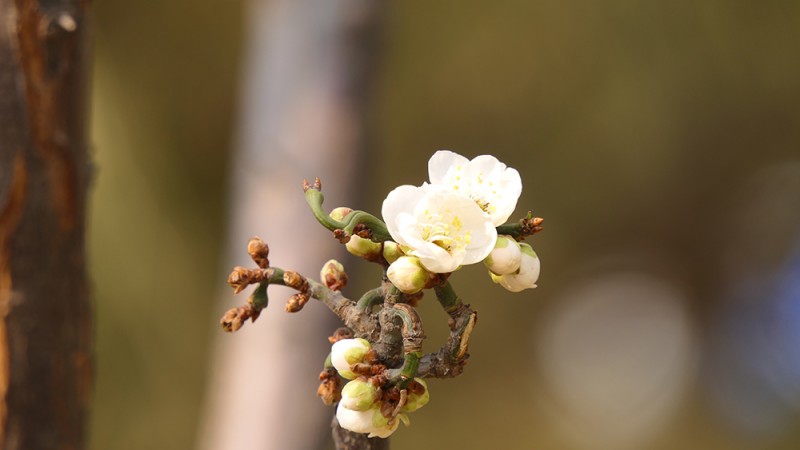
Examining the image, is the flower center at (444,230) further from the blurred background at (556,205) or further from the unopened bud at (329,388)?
the blurred background at (556,205)

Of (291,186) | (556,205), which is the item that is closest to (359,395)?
(291,186)

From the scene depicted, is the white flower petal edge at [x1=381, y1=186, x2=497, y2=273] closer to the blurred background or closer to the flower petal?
the flower petal

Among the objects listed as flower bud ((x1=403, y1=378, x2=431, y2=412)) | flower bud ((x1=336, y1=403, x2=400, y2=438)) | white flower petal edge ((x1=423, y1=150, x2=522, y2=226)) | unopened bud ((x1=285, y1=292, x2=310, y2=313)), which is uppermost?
white flower petal edge ((x1=423, y1=150, x2=522, y2=226))

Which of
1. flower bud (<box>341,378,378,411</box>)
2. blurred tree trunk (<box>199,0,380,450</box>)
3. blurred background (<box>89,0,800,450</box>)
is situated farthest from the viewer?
blurred background (<box>89,0,800,450</box>)

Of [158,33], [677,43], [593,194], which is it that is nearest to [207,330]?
[158,33]

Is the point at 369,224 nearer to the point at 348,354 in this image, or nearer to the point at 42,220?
the point at 348,354

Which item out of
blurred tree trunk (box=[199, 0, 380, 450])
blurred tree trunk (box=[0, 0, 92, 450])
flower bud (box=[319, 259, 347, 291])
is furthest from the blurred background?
flower bud (box=[319, 259, 347, 291])

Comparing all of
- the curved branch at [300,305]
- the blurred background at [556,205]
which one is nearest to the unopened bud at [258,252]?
the curved branch at [300,305]

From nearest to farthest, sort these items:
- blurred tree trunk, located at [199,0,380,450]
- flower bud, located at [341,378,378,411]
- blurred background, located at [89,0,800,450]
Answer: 1. flower bud, located at [341,378,378,411]
2. blurred tree trunk, located at [199,0,380,450]
3. blurred background, located at [89,0,800,450]
